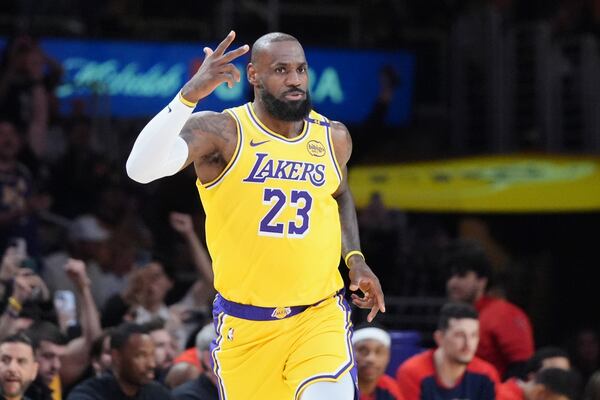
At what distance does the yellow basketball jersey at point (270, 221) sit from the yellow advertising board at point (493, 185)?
643 cm

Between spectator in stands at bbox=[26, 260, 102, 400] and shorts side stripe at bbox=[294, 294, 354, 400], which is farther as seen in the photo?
spectator in stands at bbox=[26, 260, 102, 400]

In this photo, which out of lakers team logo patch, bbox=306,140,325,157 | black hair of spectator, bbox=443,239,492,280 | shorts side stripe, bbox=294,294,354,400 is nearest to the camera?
shorts side stripe, bbox=294,294,354,400

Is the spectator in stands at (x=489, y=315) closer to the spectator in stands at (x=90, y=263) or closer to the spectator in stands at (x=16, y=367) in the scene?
the spectator in stands at (x=90, y=263)

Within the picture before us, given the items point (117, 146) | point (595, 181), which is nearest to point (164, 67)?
point (117, 146)

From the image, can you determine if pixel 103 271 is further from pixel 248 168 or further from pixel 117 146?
pixel 248 168

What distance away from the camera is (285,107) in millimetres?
6465

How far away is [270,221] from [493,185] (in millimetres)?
6895

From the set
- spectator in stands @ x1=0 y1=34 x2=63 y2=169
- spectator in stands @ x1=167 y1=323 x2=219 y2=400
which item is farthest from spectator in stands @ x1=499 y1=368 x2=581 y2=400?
spectator in stands @ x1=0 y1=34 x2=63 y2=169

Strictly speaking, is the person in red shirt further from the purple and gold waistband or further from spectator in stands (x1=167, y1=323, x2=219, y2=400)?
the purple and gold waistband

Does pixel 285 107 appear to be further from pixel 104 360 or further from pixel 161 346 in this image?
pixel 161 346

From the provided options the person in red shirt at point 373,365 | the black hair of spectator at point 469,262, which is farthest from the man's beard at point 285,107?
the black hair of spectator at point 469,262

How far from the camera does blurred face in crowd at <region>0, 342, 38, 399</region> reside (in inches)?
307

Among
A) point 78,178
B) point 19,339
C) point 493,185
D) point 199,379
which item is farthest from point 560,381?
point 78,178

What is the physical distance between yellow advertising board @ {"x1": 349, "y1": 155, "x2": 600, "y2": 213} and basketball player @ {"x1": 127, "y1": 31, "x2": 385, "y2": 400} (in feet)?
21.0
